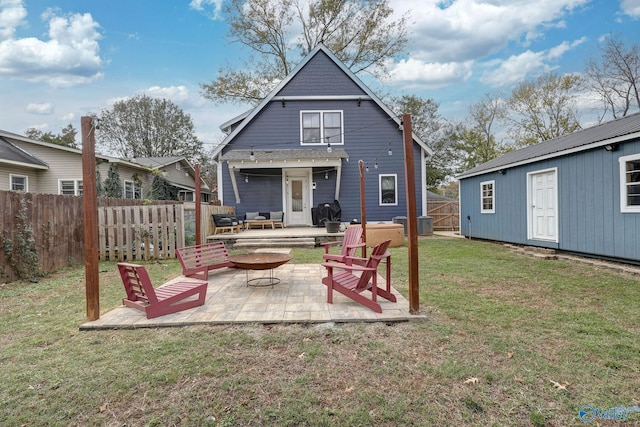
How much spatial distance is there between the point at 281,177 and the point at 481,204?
8.10m

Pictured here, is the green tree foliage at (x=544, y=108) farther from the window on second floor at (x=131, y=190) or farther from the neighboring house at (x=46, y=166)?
the neighboring house at (x=46, y=166)

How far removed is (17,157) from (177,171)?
11330mm

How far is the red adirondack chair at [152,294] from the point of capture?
3.72m

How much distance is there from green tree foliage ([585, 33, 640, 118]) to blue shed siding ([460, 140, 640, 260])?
17761 mm

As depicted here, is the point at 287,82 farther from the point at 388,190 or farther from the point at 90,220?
the point at 90,220

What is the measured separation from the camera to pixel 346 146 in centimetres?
1448

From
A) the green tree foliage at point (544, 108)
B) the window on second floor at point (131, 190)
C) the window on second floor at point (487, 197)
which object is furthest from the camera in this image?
the green tree foliage at point (544, 108)

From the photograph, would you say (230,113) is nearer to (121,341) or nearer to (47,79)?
(47,79)

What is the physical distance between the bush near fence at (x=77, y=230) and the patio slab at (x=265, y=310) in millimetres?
3713

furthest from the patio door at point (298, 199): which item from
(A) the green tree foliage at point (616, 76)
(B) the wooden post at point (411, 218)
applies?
(A) the green tree foliage at point (616, 76)

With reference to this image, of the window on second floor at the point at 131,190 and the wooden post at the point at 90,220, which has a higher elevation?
the window on second floor at the point at 131,190

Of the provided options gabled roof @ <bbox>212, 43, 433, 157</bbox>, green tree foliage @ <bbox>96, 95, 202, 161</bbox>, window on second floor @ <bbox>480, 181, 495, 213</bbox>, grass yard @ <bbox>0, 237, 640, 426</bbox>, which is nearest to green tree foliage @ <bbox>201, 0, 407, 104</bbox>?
gabled roof @ <bbox>212, 43, 433, 157</bbox>

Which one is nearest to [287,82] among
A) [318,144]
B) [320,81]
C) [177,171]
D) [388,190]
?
[320,81]

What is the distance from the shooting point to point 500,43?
17625 mm
